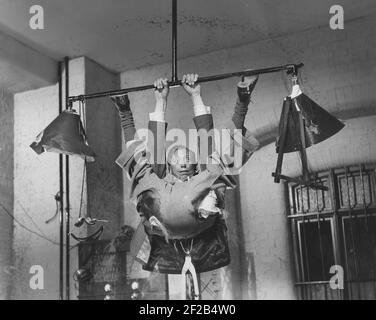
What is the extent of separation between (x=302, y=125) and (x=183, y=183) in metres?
0.81

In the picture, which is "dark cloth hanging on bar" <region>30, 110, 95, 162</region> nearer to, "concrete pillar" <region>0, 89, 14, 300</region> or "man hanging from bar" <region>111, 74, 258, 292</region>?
"man hanging from bar" <region>111, 74, 258, 292</region>

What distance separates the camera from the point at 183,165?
381 cm

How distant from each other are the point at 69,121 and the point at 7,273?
1.50 m

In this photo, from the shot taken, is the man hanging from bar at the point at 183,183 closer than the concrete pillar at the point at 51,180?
Yes

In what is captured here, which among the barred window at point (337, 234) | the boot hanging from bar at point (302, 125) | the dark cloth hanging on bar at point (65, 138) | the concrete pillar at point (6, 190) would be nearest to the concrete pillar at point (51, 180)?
the concrete pillar at point (6, 190)

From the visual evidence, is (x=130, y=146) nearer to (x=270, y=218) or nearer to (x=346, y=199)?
(x=270, y=218)

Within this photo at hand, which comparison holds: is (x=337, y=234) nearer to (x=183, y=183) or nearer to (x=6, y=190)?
(x=183, y=183)

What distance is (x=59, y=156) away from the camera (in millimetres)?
4816

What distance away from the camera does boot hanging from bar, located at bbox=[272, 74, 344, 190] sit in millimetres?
3420

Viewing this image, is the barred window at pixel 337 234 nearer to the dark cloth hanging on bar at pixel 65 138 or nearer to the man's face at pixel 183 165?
the man's face at pixel 183 165

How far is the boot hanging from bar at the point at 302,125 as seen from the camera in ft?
11.2

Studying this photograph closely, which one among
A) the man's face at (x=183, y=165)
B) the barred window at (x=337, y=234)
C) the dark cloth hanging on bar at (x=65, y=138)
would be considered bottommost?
the barred window at (x=337, y=234)

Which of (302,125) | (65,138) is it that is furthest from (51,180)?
(302,125)
